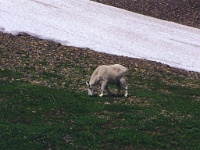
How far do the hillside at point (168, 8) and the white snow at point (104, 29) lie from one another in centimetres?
199

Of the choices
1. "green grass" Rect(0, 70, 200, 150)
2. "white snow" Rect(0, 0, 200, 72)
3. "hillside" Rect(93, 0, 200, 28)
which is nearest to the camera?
"green grass" Rect(0, 70, 200, 150)

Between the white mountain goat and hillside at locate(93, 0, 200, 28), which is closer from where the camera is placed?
the white mountain goat

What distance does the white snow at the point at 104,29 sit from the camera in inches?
1331

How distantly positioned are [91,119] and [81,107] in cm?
145

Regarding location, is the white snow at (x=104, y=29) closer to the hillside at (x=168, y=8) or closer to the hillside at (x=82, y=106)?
the hillside at (x=168, y=8)

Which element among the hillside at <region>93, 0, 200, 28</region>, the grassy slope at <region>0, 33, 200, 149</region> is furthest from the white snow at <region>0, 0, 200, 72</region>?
the grassy slope at <region>0, 33, 200, 149</region>

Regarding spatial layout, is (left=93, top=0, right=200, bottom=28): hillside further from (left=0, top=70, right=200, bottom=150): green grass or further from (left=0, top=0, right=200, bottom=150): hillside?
(left=0, top=70, right=200, bottom=150): green grass

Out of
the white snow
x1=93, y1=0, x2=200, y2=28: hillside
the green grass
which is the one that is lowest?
the green grass

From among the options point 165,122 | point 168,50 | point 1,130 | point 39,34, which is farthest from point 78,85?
point 168,50

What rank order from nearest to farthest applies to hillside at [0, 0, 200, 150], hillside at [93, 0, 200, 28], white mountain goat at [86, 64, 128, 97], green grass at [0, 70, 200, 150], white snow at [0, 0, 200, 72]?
green grass at [0, 70, 200, 150], hillside at [0, 0, 200, 150], white mountain goat at [86, 64, 128, 97], white snow at [0, 0, 200, 72], hillside at [93, 0, 200, 28]

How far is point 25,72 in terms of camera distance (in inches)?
902

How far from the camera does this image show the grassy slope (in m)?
15.2

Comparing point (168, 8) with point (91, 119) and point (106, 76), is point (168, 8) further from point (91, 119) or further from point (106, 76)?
point (91, 119)

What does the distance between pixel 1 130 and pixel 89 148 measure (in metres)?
2.82
